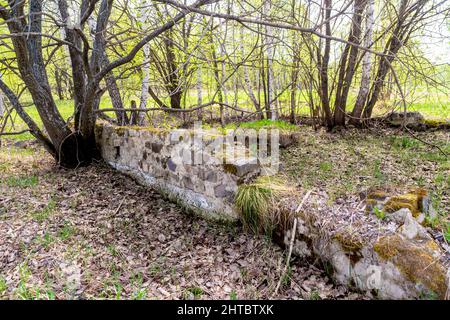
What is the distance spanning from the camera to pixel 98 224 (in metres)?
3.56

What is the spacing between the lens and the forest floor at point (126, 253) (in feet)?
8.21

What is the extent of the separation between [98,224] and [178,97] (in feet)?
22.3

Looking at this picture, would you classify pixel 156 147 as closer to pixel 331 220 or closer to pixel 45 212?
pixel 45 212

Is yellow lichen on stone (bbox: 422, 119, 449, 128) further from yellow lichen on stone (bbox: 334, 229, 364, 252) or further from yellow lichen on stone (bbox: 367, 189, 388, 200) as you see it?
yellow lichen on stone (bbox: 334, 229, 364, 252)

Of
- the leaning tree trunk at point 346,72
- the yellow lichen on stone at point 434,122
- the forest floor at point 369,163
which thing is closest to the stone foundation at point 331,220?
the forest floor at point 369,163

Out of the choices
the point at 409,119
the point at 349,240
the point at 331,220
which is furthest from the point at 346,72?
the point at 349,240

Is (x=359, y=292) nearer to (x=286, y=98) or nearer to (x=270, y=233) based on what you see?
(x=270, y=233)

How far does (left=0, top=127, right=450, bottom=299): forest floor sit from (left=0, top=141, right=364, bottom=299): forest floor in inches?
0.4

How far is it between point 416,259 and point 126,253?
2.67 m

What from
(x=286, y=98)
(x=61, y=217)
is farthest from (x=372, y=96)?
(x=61, y=217)

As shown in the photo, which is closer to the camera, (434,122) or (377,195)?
(377,195)

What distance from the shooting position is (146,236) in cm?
344

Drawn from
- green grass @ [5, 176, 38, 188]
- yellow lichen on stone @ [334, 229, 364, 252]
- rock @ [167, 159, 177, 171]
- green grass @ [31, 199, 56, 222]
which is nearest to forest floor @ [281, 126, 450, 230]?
yellow lichen on stone @ [334, 229, 364, 252]

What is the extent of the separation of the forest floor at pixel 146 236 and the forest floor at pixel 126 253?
0.01 meters
